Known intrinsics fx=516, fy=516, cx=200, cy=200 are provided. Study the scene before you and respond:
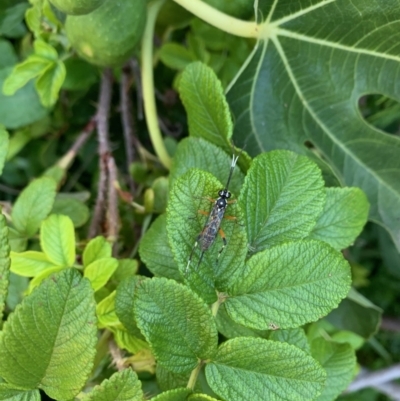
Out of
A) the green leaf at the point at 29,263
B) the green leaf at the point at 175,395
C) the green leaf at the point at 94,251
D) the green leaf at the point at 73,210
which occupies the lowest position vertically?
the green leaf at the point at 73,210

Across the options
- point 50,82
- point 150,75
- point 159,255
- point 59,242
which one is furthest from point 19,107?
point 159,255

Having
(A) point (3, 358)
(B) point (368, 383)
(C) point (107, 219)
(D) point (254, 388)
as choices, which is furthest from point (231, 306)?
(B) point (368, 383)

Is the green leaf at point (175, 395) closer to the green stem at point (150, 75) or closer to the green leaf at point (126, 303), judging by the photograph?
the green leaf at point (126, 303)

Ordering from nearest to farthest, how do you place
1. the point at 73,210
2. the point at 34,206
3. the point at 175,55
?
the point at 34,206 < the point at 73,210 < the point at 175,55

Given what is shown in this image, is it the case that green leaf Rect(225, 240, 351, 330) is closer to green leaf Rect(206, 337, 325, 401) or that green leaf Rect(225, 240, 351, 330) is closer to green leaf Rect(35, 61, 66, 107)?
green leaf Rect(206, 337, 325, 401)

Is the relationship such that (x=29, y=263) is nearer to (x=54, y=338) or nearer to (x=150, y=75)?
(x=54, y=338)

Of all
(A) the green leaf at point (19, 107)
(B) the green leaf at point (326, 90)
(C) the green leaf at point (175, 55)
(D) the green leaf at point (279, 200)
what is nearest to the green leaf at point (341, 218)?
(D) the green leaf at point (279, 200)
